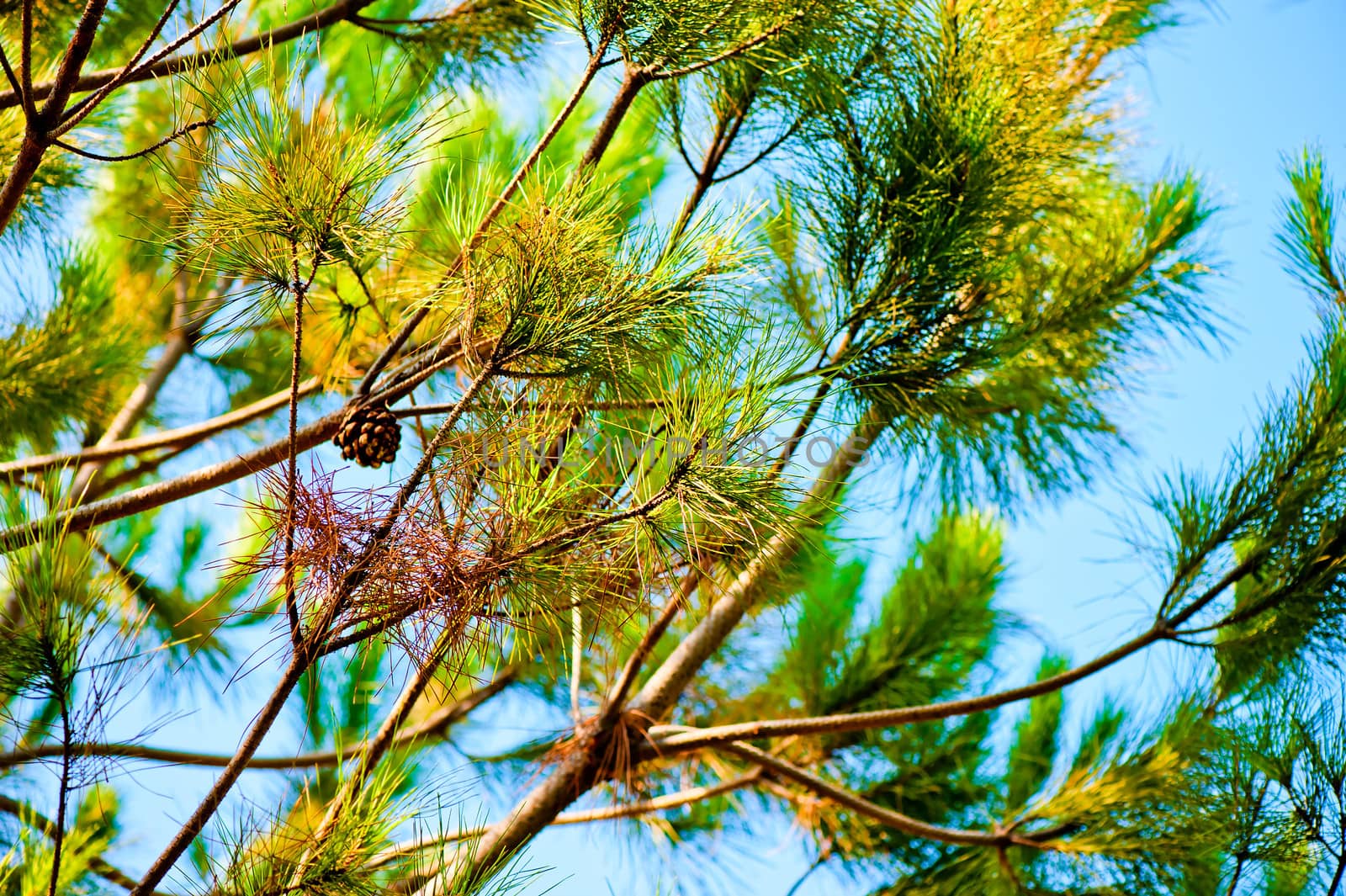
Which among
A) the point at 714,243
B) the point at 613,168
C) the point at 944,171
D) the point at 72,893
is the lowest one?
the point at 72,893

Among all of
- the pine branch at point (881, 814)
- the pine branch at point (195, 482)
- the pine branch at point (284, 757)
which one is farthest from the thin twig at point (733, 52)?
the pine branch at point (881, 814)

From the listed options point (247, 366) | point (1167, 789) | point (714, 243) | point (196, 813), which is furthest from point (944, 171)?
point (247, 366)

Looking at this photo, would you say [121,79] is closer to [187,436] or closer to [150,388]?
[187,436]

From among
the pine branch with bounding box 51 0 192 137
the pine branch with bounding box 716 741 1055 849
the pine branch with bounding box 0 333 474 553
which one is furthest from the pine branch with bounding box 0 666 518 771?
the pine branch with bounding box 51 0 192 137

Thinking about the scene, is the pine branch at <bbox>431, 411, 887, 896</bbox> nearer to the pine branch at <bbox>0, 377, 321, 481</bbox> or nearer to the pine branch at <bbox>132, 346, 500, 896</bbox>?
the pine branch at <bbox>132, 346, 500, 896</bbox>

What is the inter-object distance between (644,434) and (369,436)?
0.21m

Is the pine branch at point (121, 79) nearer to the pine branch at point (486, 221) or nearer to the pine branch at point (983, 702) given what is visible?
the pine branch at point (486, 221)

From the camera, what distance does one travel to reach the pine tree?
72cm

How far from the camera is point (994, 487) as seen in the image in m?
1.35

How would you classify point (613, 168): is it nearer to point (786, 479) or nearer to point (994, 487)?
point (994, 487)

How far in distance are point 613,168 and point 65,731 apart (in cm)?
119

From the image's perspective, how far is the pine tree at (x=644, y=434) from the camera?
719 mm

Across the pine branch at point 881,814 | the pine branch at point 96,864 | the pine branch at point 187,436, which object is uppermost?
the pine branch at point 187,436

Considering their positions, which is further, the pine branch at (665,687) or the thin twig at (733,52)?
the pine branch at (665,687)
